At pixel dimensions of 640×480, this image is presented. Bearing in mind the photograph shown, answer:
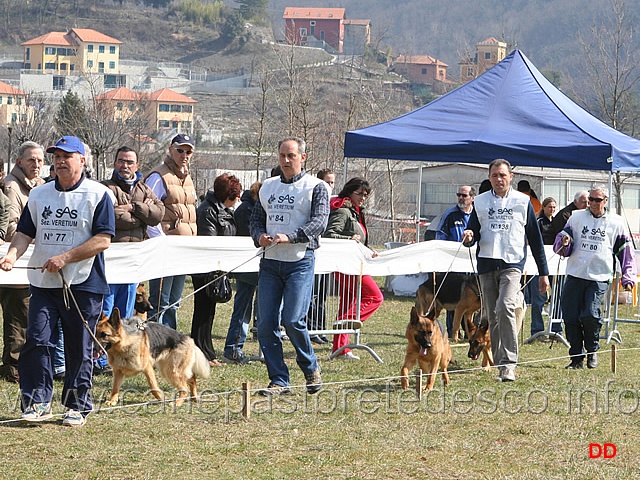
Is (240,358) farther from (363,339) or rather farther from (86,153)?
(86,153)

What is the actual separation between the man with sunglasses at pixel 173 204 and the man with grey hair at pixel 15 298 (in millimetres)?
1277

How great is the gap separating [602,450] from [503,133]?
614 centimetres

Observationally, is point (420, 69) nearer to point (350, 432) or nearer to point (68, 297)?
point (350, 432)

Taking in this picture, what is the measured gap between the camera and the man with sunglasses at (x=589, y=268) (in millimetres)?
9094

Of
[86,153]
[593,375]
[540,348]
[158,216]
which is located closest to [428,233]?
[540,348]

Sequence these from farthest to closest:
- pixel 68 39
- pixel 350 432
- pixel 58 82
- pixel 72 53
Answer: pixel 68 39
pixel 72 53
pixel 58 82
pixel 350 432

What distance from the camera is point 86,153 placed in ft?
→ 20.6

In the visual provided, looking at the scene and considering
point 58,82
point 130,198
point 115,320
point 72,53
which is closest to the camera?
point 115,320

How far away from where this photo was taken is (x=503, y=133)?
11.5 meters

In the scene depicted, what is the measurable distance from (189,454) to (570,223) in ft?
16.9

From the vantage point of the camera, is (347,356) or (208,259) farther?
(347,356)

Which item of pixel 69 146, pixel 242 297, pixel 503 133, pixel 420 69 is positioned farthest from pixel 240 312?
pixel 420 69

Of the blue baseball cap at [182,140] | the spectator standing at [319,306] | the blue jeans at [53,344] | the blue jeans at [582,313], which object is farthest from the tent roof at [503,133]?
the blue jeans at [53,344]

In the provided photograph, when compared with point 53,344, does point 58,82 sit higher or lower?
higher
